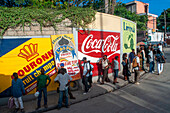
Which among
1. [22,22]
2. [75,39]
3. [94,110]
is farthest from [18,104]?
[75,39]

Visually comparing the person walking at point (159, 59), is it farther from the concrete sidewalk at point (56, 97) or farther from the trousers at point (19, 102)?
the trousers at point (19, 102)

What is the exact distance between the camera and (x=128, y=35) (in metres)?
13.3

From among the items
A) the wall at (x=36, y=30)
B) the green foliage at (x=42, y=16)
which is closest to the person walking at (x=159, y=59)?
the green foliage at (x=42, y=16)

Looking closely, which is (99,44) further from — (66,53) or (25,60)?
(25,60)

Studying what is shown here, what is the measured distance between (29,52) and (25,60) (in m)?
0.42

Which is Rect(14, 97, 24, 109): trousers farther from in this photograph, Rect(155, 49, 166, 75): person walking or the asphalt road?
Rect(155, 49, 166, 75): person walking

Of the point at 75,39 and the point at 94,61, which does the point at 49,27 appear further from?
the point at 94,61

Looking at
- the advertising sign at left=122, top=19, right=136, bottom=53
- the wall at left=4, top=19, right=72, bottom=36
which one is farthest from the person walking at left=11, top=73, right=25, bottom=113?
the advertising sign at left=122, top=19, right=136, bottom=53

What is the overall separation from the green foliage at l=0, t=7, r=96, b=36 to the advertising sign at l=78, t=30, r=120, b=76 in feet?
2.58

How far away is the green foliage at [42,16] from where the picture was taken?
6812 mm

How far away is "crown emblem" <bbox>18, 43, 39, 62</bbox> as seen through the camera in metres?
7.09

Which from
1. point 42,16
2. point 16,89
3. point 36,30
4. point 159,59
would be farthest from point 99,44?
point 16,89

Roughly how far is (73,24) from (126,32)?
241 inches

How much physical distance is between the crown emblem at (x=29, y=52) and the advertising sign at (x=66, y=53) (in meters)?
0.94
